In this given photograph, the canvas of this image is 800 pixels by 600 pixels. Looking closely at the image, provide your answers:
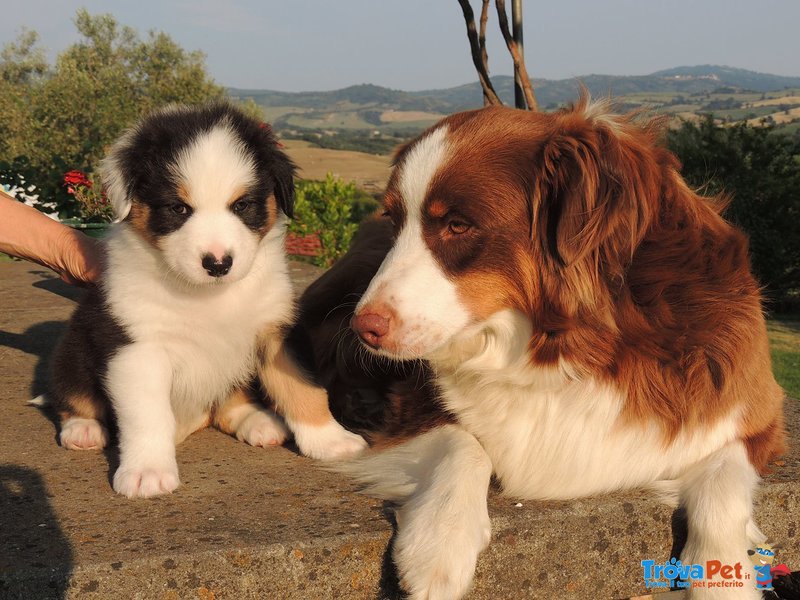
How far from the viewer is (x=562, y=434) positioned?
2.78 meters

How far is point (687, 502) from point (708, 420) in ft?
0.94

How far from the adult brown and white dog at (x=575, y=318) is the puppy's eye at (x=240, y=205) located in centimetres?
64

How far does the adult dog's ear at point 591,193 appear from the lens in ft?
8.16

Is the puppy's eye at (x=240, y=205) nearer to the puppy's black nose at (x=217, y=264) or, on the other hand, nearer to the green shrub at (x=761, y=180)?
the puppy's black nose at (x=217, y=264)

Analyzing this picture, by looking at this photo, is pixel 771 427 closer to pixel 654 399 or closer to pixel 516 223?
pixel 654 399

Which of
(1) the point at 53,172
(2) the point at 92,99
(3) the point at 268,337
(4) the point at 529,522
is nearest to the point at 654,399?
(4) the point at 529,522

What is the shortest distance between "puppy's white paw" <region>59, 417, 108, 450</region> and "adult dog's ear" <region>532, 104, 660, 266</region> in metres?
1.94

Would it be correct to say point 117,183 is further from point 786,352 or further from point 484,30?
point 786,352

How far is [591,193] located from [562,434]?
0.86 metres

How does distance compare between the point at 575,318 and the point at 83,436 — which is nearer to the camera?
the point at 575,318

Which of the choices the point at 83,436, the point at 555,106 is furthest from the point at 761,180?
the point at 83,436

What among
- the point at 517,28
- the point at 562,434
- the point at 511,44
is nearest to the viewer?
the point at 562,434

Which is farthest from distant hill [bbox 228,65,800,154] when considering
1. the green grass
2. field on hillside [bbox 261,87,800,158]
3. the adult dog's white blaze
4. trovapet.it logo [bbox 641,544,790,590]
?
the green grass

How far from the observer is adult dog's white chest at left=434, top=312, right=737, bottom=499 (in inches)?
106
